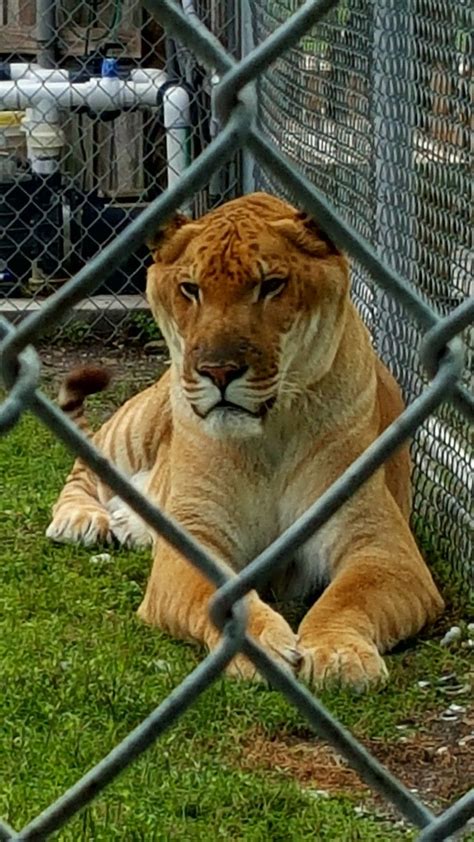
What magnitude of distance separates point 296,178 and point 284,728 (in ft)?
6.75

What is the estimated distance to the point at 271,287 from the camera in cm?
355

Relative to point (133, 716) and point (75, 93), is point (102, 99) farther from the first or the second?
point (133, 716)

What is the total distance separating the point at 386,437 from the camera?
4.09 feet

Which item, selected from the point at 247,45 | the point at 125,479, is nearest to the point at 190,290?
the point at 125,479

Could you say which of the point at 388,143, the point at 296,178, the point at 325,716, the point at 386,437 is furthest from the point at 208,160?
the point at 388,143

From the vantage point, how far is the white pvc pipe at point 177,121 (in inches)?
260

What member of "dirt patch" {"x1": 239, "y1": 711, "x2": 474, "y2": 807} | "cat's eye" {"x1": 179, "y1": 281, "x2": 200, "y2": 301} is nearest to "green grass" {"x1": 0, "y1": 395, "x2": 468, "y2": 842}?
"dirt patch" {"x1": 239, "y1": 711, "x2": 474, "y2": 807}

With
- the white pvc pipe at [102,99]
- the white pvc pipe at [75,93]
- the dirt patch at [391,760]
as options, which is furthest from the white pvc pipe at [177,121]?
the dirt patch at [391,760]

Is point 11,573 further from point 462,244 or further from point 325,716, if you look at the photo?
point 325,716

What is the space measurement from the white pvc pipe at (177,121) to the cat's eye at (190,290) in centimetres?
308

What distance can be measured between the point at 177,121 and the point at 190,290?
124 inches

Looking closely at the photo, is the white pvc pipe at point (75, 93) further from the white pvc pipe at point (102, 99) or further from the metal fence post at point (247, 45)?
the metal fence post at point (247, 45)

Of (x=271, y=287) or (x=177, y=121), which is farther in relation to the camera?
(x=177, y=121)

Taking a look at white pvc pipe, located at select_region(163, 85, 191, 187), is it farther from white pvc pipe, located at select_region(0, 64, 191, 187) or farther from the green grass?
the green grass
